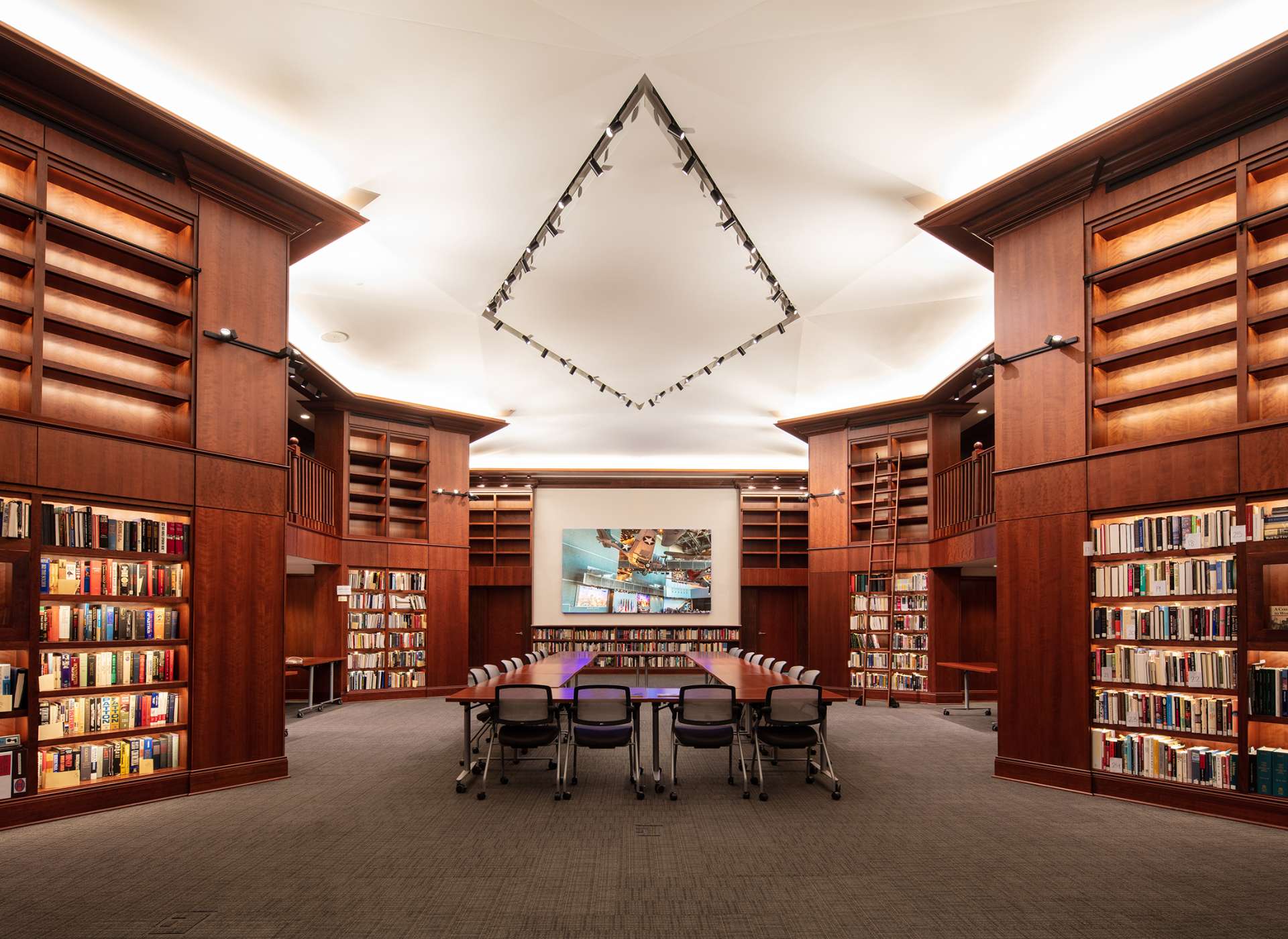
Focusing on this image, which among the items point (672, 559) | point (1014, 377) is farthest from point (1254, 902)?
point (672, 559)

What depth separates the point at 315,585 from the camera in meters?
11.5

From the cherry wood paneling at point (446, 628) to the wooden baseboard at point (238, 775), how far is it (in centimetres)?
582

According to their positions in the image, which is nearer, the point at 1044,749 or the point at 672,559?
the point at 1044,749

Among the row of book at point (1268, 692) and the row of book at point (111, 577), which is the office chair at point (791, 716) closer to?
the row of book at point (1268, 692)

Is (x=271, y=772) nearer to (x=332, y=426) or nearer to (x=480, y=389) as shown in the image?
(x=332, y=426)

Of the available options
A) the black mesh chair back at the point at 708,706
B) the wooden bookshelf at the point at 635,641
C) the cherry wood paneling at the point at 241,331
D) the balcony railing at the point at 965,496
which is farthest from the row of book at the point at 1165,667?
the wooden bookshelf at the point at 635,641

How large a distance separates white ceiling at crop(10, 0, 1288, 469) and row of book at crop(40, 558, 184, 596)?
10.6 feet

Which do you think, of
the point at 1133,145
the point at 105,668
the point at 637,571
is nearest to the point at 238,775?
the point at 105,668

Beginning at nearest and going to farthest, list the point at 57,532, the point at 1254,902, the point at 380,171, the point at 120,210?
the point at 1254,902
the point at 57,532
the point at 120,210
the point at 380,171

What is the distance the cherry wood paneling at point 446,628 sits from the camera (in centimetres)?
1230

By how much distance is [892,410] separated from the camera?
1185 cm

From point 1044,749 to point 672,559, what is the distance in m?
10.6

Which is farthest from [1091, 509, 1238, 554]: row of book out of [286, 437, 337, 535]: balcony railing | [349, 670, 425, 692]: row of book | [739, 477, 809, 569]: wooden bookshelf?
[739, 477, 809, 569]: wooden bookshelf

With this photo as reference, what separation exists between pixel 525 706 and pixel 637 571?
403 inches
